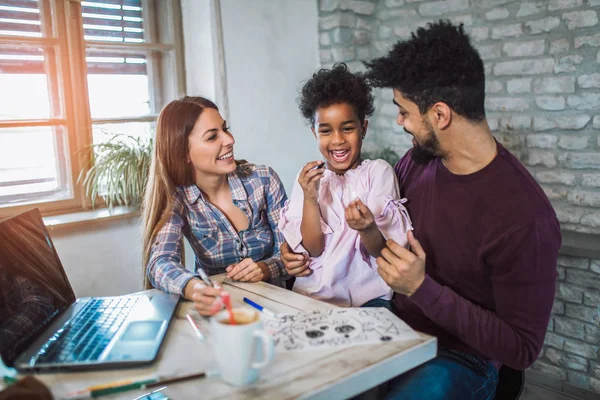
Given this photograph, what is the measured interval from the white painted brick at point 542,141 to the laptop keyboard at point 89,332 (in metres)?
1.96

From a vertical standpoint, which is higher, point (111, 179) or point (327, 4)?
point (327, 4)

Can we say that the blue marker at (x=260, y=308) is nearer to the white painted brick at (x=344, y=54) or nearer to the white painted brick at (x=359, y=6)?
the white painted brick at (x=344, y=54)

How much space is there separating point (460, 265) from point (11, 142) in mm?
2101

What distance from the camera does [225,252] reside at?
1.86 metres

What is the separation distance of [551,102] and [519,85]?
7.0 inches

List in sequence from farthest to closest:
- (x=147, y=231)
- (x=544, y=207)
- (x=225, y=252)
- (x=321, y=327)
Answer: (x=225, y=252), (x=147, y=231), (x=544, y=207), (x=321, y=327)

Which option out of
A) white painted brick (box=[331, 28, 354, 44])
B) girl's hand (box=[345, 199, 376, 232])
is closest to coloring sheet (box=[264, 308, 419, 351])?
girl's hand (box=[345, 199, 376, 232])

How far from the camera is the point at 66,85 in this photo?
2.58 meters

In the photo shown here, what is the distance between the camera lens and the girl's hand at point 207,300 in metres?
1.26

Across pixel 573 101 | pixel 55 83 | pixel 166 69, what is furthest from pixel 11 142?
pixel 573 101

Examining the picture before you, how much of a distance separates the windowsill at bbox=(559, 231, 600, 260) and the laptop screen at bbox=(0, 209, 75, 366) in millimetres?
2005

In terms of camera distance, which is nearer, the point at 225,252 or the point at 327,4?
the point at 225,252

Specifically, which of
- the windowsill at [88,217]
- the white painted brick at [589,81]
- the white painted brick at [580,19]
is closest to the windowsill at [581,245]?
the white painted brick at [589,81]

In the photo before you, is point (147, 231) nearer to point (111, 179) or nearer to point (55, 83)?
point (111, 179)
